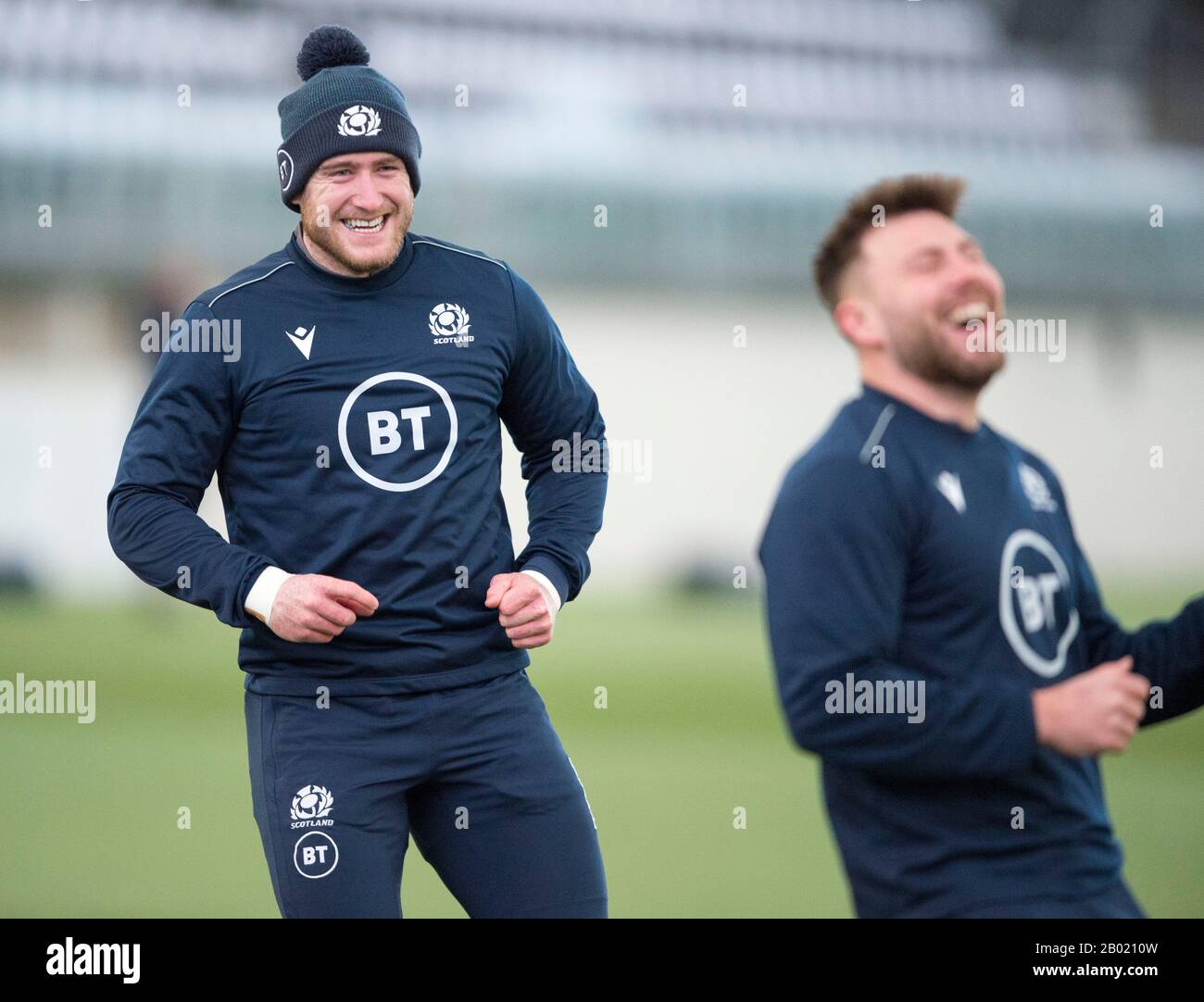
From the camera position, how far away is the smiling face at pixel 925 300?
2301mm

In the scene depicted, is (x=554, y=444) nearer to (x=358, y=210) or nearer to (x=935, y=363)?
(x=358, y=210)

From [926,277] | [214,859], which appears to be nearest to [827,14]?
[214,859]

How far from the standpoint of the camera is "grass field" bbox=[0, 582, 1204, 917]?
4.30m

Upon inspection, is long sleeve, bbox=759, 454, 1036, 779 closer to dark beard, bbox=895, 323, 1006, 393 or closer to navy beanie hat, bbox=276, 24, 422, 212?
dark beard, bbox=895, 323, 1006, 393

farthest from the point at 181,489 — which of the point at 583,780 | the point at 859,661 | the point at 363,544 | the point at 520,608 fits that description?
the point at 583,780

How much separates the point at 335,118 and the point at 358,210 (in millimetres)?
177

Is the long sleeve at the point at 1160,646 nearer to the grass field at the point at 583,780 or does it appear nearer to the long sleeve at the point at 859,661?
the long sleeve at the point at 859,661

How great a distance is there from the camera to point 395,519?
8.14ft

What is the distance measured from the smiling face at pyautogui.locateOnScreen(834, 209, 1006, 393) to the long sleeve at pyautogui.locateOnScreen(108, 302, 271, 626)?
106 cm

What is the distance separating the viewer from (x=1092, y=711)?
6.73 feet

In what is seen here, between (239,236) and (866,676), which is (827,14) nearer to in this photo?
(239,236)

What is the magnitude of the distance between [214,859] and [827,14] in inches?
635

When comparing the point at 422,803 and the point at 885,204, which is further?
the point at 422,803

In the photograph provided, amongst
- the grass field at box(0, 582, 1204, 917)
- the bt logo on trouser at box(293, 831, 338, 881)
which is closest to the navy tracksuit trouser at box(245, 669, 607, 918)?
the bt logo on trouser at box(293, 831, 338, 881)
